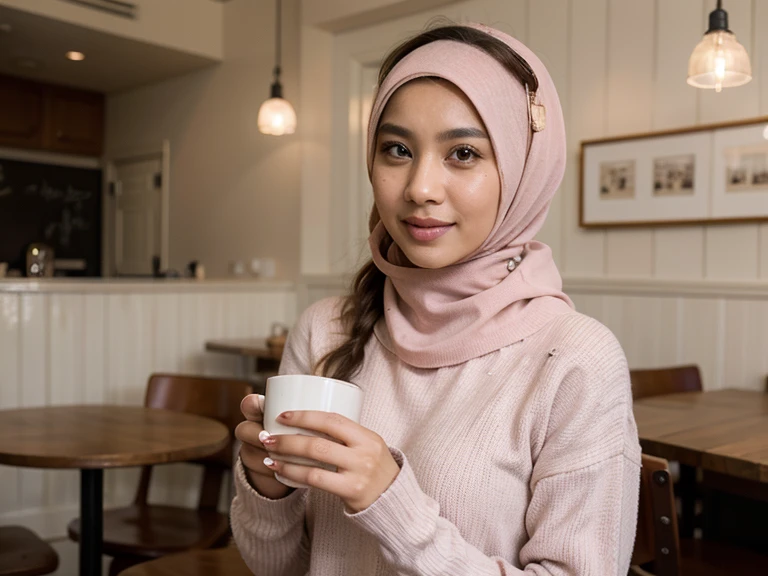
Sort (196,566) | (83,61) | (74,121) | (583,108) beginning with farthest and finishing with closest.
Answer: (74,121), (83,61), (583,108), (196,566)

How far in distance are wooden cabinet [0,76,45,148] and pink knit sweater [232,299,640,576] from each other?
17.8 ft

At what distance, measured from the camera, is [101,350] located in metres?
3.55

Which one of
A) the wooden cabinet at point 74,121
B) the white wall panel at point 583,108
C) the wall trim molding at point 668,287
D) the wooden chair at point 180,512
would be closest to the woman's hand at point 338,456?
the wooden chair at point 180,512

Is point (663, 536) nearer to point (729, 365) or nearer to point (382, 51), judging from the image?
point (729, 365)

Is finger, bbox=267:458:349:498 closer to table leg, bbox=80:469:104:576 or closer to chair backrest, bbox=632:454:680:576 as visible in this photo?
chair backrest, bbox=632:454:680:576

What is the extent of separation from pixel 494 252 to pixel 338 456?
41 cm

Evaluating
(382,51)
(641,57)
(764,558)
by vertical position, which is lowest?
(764,558)

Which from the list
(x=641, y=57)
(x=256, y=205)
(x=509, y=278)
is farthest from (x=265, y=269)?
(x=509, y=278)

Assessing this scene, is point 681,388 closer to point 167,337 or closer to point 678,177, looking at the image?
point 678,177

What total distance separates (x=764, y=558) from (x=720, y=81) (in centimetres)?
140

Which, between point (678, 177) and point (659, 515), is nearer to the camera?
point (659, 515)

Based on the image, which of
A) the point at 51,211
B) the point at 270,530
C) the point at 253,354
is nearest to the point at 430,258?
the point at 270,530

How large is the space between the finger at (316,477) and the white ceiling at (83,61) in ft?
13.7

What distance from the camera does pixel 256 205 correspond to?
468 cm
